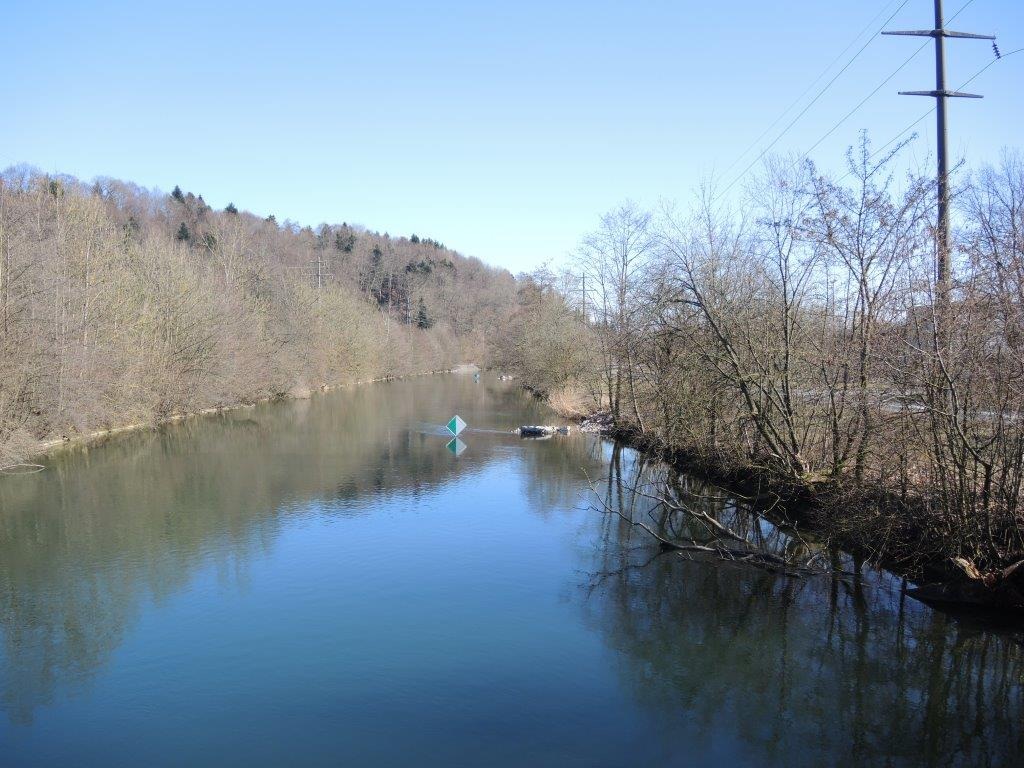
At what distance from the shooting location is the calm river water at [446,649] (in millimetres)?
6676

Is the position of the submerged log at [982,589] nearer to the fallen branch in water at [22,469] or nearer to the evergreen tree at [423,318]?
the fallen branch in water at [22,469]

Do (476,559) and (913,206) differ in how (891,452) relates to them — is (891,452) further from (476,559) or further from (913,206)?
(476,559)

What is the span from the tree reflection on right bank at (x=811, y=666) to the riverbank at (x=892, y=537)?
1.35 ft

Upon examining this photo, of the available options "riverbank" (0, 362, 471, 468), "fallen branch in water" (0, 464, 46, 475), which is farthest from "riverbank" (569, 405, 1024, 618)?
"riverbank" (0, 362, 471, 468)

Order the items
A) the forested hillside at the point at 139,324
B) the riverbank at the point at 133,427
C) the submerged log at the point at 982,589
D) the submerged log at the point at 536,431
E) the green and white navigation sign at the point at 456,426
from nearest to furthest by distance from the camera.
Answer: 1. the submerged log at the point at 982,589
2. the forested hillside at the point at 139,324
3. the riverbank at the point at 133,427
4. the green and white navigation sign at the point at 456,426
5. the submerged log at the point at 536,431

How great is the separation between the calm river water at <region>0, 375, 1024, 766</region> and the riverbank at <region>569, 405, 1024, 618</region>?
1.38 ft

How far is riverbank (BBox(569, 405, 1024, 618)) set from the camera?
909cm

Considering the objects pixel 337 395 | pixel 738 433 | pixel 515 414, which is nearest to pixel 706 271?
pixel 738 433

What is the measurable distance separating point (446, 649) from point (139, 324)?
22.1 m

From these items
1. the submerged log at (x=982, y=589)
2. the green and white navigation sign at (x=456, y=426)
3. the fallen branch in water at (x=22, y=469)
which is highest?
the green and white navigation sign at (x=456, y=426)

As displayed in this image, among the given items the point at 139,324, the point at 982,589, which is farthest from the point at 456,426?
the point at 982,589

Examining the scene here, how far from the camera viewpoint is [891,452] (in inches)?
415

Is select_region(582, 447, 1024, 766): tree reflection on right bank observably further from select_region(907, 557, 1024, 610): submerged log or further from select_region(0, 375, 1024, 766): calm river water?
select_region(907, 557, 1024, 610): submerged log

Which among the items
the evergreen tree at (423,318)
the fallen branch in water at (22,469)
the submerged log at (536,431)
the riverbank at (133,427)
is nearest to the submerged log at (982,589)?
the submerged log at (536,431)
